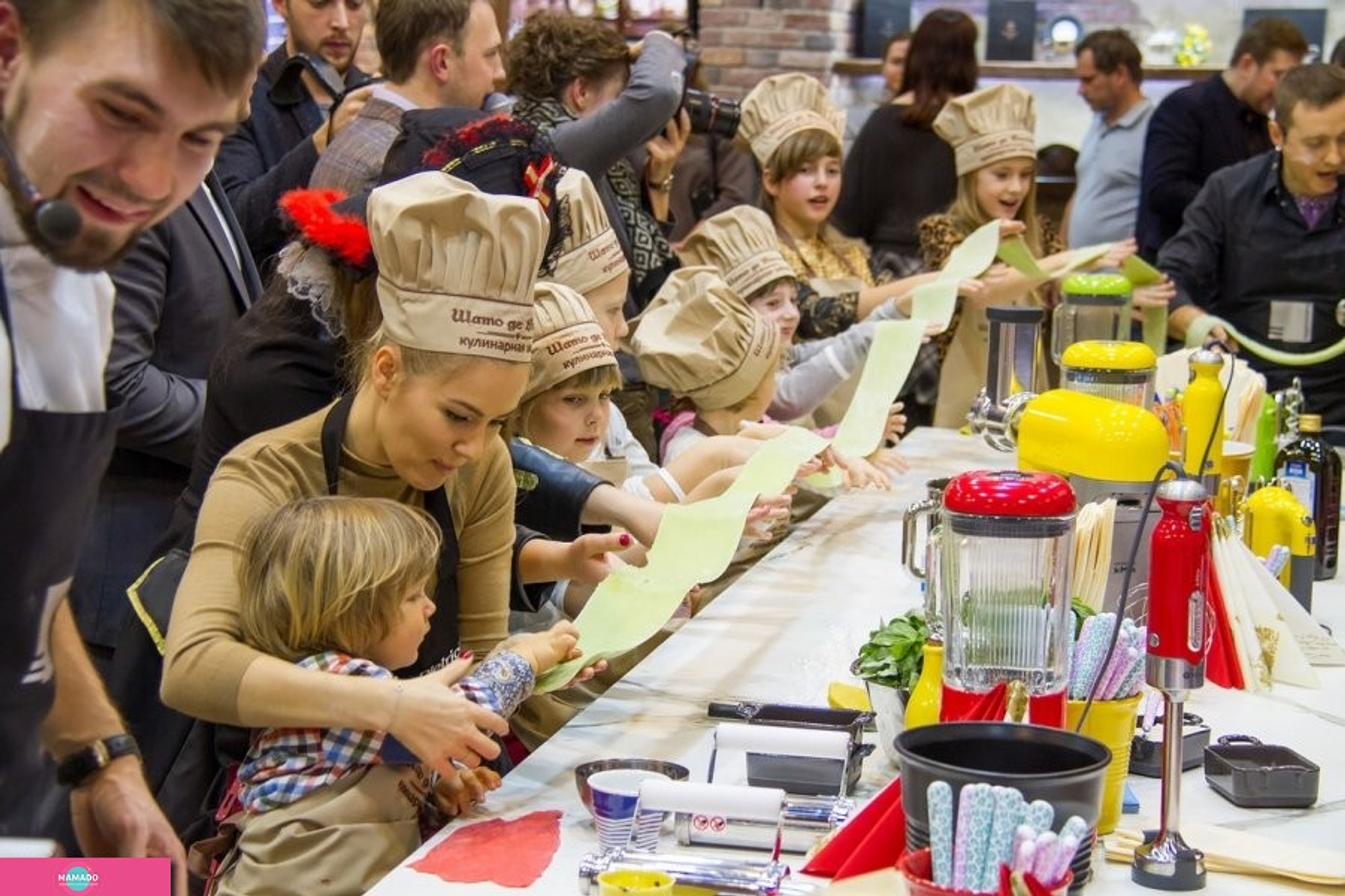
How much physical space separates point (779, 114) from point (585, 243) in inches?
75.4

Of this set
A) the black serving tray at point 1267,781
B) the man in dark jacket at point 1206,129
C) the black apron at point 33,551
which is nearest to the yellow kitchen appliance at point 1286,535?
the black serving tray at point 1267,781

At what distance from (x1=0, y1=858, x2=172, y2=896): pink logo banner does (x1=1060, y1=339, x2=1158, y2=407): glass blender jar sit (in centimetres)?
192

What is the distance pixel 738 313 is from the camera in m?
3.80

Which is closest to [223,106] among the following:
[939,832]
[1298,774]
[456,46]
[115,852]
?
[115,852]

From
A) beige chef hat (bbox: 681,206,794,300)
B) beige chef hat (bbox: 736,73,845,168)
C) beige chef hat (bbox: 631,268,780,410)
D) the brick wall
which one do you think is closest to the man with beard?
beige chef hat (bbox: 631,268,780,410)

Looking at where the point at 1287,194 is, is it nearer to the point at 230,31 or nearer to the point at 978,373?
the point at 978,373

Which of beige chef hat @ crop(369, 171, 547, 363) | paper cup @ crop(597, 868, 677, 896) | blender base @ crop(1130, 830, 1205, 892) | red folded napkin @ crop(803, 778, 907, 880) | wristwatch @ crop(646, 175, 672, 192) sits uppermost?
beige chef hat @ crop(369, 171, 547, 363)

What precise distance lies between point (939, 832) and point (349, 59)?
10.4 feet

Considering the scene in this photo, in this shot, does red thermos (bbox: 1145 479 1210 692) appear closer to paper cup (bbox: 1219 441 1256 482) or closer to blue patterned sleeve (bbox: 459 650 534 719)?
blue patterned sleeve (bbox: 459 650 534 719)

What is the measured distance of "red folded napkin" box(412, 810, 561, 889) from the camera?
175cm

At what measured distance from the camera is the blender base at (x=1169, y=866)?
1720 millimetres

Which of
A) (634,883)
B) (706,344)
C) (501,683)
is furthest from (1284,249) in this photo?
(634,883)

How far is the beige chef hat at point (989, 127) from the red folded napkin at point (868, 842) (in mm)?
3913

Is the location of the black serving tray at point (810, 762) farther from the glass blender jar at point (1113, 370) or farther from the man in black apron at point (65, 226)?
the glass blender jar at point (1113, 370)
